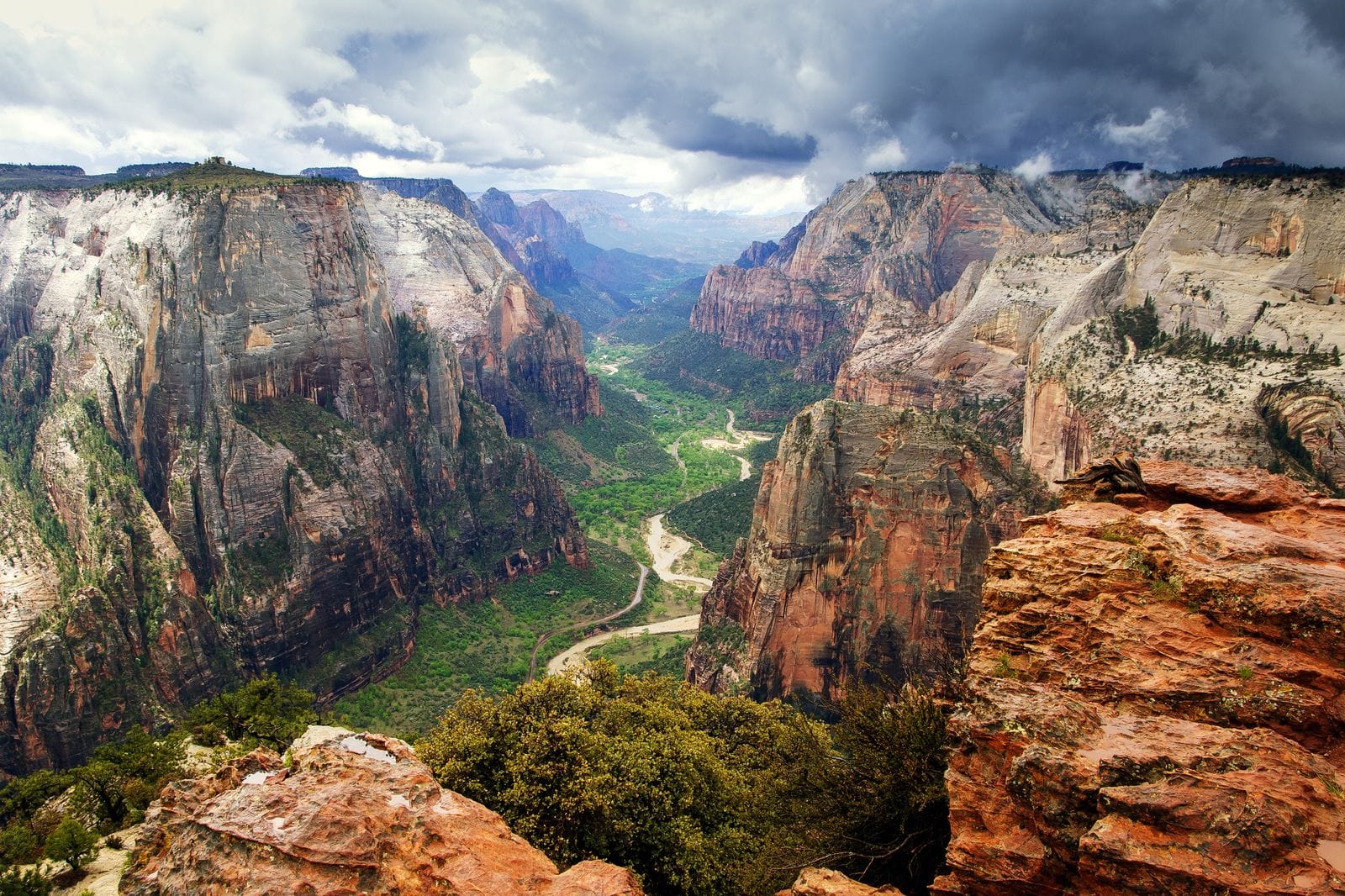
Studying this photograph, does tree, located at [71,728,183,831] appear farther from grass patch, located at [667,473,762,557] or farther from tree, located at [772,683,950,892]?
grass patch, located at [667,473,762,557]

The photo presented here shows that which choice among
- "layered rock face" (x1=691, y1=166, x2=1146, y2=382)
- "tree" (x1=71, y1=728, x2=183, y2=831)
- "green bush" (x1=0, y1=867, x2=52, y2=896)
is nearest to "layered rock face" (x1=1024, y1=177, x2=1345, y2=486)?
"layered rock face" (x1=691, y1=166, x2=1146, y2=382)

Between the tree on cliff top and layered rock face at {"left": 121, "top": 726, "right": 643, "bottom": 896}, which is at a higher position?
layered rock face at {"left": 121, "top": 726, "right": 643, "bottom": 896}

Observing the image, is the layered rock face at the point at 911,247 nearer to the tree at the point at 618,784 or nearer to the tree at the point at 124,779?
the tree at the point at 618,784

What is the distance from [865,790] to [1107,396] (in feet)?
166

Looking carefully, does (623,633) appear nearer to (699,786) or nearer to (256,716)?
(256,716)

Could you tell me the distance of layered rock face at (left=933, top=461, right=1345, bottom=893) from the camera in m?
10.7

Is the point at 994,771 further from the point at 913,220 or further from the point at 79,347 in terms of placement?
the point at 913,220

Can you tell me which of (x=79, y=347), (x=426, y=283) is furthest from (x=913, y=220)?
(x=79, y=347)

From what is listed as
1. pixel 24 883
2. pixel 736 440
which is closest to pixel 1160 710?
pixel 24 883

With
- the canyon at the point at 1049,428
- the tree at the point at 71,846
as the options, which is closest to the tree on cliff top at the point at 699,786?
the canyon at the point at 1049,428

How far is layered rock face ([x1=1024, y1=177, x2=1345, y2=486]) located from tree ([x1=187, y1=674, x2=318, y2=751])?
5639 centimetres

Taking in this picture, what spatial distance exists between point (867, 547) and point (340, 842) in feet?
123

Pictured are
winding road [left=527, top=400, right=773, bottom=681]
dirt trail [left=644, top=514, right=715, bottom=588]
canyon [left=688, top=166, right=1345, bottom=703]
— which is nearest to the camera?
canyon [left=688, top=166, right=1345, bottom=703]

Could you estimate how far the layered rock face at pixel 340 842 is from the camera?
1345cm
